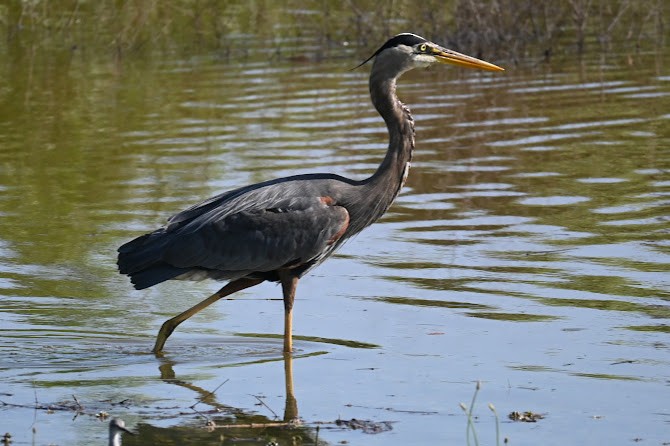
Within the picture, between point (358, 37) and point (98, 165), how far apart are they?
26.4ft

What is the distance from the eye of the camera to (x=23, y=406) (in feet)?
22.0

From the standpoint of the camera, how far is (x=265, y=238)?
7.92m

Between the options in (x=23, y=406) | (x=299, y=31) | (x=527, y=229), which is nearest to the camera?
(x=23, y=406)

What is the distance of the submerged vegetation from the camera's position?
19672 millimetres

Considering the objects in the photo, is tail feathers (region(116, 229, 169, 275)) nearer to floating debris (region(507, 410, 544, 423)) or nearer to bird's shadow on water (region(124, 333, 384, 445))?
bird's shadow on water (region(124, 333, 384, 445))

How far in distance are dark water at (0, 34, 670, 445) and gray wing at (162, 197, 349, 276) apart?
509mm

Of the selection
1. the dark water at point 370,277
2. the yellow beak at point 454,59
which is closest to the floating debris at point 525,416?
the dark water at point 370,277

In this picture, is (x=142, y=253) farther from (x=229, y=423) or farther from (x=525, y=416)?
(x=525, y=416)

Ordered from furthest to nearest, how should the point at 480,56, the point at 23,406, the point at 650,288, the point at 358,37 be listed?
the point at 358,37 → the point at 480,56 → the point at 650,288 → the point at 23,406

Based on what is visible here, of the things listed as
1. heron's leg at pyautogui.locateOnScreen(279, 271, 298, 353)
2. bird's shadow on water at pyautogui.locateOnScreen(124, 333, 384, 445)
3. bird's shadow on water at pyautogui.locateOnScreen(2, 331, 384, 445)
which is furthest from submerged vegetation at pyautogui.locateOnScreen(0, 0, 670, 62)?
bird's shadow on water at pyautogui.locateOnScreen(124, 333, 384, 445)

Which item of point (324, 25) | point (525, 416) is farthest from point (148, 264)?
point (324, 25)

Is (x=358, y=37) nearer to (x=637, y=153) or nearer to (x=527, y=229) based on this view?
(x=637, y=153)

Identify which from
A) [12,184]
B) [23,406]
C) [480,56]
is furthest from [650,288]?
[480,56]

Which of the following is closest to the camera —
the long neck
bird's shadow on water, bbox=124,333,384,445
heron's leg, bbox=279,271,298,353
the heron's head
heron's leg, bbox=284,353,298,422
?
bird's shadow on water, bbox=124,333,384,445
